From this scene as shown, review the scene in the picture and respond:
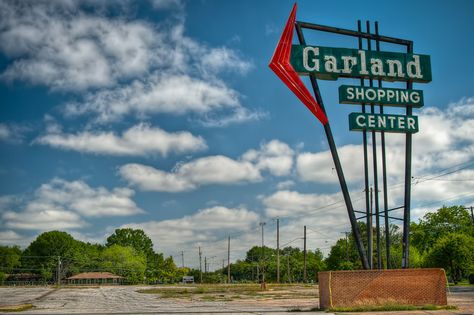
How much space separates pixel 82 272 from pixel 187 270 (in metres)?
41.7

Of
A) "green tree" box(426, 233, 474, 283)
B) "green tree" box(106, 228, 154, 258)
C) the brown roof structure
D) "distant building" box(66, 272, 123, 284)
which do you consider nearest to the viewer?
"green tree" box(426, 233, 474, 283)

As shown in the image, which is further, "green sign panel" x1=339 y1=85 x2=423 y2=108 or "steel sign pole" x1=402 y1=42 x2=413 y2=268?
"steel sign pole" x1=402 y1=42 x2=413 y2=268

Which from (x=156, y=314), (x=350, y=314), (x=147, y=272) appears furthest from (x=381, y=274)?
(x=147, y=272)

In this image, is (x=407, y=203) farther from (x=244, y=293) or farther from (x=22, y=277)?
(x=22, y=277)

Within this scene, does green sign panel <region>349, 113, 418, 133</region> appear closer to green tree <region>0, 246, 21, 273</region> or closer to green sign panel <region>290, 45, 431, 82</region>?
green sign panel <region>290, 45, 431, 82</region>

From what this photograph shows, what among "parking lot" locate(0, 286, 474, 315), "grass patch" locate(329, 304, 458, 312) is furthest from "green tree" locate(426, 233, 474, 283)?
"grass patch" locate(329, 304, 458, 312)

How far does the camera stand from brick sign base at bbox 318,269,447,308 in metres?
19.0

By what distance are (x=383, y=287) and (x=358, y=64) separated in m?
9.35

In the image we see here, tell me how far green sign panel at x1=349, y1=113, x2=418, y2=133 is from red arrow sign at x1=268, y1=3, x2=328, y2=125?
1.28 metres

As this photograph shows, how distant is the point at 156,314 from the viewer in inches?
693

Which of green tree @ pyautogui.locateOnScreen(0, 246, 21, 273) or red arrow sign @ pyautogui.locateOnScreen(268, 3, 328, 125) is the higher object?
red arrow sign @ pyautogui.locateOnScreen(268, 3, 328, 125)

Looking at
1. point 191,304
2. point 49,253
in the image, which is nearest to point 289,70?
point 191,304

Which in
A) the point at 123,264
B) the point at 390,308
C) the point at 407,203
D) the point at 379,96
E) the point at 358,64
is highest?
the point at 358,64

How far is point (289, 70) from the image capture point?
2089cm
